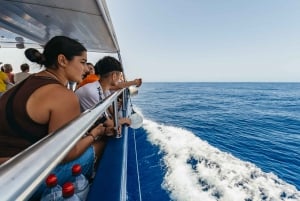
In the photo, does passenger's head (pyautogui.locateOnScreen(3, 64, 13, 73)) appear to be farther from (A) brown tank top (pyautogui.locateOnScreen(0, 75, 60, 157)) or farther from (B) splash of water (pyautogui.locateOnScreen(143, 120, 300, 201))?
(A) brown tank top (pyautogui.locateOnScreen(0, 75, 60, 157))

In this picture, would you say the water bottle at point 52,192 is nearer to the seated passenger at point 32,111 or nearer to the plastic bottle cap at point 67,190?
the plastic bottle cap at point 67,190

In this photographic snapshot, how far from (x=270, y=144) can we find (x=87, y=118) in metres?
9.19

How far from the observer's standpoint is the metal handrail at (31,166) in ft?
0.95

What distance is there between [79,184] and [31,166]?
3.43 ft

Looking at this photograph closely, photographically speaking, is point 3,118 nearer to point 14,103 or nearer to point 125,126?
point 14,103

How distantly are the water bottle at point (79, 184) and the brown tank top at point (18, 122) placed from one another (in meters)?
0.33

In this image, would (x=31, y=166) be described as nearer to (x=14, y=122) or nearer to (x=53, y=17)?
(x=14, y=122)

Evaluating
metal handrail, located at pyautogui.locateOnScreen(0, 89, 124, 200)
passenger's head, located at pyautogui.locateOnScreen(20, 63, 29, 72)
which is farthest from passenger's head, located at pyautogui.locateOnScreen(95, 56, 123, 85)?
passenger's head, located at pyautogui.locateOnScreen(20, 63, 29, 72)

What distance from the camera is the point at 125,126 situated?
2451 millimetres

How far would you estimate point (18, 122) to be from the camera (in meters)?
1.01

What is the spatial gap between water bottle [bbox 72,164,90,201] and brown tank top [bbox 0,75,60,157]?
0.33 meters

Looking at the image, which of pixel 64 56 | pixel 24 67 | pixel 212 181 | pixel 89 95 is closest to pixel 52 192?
pixel 64 56

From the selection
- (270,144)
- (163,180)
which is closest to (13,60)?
(163,180)

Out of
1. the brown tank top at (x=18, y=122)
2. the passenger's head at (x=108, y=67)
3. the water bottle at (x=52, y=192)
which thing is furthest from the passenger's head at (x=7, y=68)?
the water bottle at (x=52, y=192)
